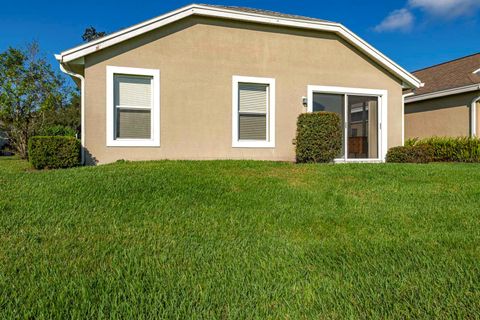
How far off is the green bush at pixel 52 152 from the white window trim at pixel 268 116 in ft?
12.5

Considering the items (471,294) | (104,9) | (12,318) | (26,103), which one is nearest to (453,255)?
(471,294)

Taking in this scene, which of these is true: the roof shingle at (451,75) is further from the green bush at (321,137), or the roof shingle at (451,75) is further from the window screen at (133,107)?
the window screen at (133,107)

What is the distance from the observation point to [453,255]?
2.80 m

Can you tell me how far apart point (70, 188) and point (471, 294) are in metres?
4.65

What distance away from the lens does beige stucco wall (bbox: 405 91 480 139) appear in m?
12.4

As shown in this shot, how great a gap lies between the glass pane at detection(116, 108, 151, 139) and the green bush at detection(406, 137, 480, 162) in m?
7.92

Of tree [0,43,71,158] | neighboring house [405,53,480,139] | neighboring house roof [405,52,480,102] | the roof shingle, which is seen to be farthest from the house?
tree [0,43,71,158]

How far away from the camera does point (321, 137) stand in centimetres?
841

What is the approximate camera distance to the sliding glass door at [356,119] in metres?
9.88

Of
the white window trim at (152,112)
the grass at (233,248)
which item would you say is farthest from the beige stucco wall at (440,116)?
the white window trim at (152,112)

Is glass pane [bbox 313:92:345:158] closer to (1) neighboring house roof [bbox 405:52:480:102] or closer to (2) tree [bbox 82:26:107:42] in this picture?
(1) neighboring house roof [bbox 405:52:480:102]

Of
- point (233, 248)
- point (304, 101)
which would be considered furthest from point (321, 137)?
point (233, 248)

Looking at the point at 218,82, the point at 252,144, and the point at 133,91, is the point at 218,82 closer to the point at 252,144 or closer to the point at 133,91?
the point at 252,144

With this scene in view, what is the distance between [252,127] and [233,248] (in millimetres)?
6194
